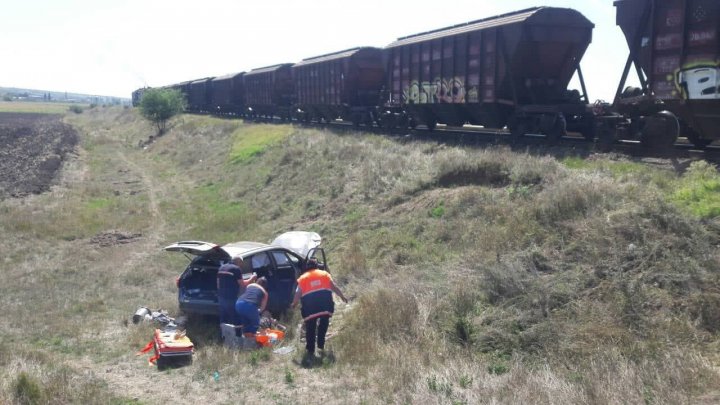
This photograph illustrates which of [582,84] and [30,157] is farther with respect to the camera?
[30,157]

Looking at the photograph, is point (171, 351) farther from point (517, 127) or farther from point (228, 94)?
point (228, 94)

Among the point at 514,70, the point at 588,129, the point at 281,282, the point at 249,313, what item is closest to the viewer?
the point at 249,313

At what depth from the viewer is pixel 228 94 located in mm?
57125

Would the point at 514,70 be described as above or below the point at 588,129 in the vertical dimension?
above

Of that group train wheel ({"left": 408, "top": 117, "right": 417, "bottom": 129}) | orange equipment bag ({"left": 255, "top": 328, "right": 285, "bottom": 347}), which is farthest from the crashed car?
train wheel ({"left": 408, "top": 117, "right": 417, "bottom": 129})

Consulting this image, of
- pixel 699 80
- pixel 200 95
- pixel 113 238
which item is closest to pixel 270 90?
pixel 200 95

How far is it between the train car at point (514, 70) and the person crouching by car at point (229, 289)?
417 inches

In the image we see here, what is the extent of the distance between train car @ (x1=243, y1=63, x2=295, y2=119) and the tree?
10265 mm

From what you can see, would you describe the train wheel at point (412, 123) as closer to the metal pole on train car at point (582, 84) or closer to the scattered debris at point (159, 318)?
the metal pole on train car at point (582, 84)

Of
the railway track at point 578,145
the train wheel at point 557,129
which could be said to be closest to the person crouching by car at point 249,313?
the railway track at point 578,145

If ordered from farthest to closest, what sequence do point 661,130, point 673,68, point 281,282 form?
point 661,130 → point 673,68 → point 281,282

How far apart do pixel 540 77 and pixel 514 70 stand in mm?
915

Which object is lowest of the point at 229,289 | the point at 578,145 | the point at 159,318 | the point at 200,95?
the point at 159,318

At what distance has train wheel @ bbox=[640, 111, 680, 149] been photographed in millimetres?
13344
